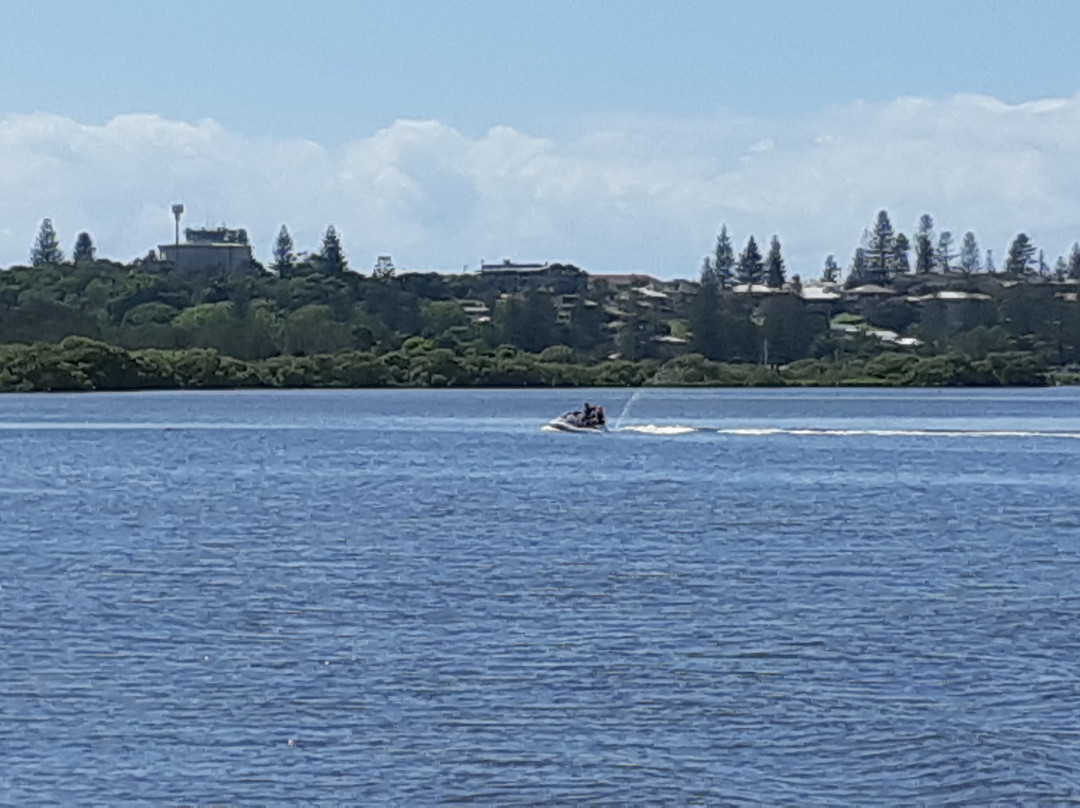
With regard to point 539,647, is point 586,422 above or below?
above

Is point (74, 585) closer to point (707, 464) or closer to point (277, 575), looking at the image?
point (277, 575)

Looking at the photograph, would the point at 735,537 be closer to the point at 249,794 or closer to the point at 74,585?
the point at 74,585

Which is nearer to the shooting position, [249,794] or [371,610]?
[249,794]

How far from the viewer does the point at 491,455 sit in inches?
4712

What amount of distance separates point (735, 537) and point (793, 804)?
35657 mm

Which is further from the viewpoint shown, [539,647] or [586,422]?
[586,422]

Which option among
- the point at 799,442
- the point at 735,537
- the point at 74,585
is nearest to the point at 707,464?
the point at 799,442

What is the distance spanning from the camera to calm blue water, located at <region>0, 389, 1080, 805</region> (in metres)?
29.4

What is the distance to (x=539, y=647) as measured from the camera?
39.0 meters

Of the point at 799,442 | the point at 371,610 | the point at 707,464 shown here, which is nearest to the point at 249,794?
the point at 371,610

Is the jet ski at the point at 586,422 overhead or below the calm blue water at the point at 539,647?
overhead

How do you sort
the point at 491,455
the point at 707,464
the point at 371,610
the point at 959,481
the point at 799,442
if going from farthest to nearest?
the point at 799,442 → the point at 491,455 → the point at 707,464 → the point at 959,481 → the point at 371,610

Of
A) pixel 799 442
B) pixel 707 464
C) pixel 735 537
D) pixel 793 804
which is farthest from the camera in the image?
pixel 799 442

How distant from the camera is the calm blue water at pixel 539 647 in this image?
2938 cm
